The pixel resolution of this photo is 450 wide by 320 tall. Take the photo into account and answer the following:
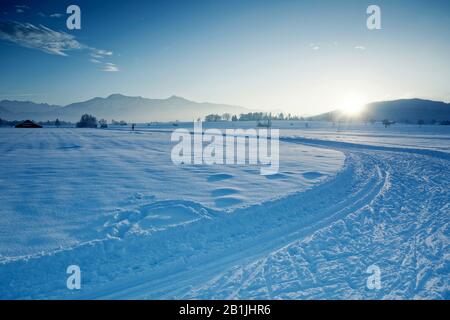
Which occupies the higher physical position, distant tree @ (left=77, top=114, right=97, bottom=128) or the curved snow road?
distant tree @ (left=77, top=114, right=97, bottom=128)

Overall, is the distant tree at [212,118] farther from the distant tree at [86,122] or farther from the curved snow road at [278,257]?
the curved snow road at [278,257]

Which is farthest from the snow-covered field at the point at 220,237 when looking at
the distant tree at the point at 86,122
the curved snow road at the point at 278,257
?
the distant tree at the point at 86,122

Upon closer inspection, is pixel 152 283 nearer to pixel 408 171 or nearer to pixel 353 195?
pixel 353 195

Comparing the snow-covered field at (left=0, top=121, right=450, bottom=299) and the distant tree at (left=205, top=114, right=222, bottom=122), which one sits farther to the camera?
the distant tree at (left=205, top=114, right=222, bottom=122)

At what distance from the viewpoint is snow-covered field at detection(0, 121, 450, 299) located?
3.95 m

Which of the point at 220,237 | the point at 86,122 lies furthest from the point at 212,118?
the point at 220,237

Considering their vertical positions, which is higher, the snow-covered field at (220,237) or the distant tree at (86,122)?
the distant tree at (86,122)

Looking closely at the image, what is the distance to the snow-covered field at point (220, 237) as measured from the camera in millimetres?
3949

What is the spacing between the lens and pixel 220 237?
562cm

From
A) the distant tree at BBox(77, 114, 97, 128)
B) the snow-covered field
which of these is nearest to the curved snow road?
the snow-covered field

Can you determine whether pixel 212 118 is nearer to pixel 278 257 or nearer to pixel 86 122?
pixel 86 122

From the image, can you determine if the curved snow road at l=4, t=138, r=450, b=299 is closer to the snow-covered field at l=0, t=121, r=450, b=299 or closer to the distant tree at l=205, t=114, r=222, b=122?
the snow-covered field at l=0, t=121, r=450, b=299
